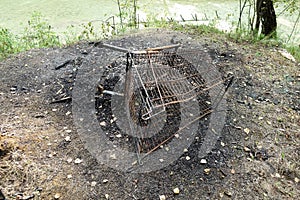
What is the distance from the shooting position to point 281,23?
4.22 metres

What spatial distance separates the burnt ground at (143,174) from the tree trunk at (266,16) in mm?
1047

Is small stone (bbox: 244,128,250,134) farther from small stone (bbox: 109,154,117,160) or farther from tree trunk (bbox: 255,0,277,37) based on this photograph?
tree trunk (bbox: 255,0,277,37)

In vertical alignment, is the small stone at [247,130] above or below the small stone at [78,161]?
above

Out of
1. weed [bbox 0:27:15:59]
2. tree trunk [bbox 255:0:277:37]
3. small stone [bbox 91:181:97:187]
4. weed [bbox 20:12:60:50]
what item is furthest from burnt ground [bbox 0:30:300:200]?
tree trunk [bbox 255:0:277:37]

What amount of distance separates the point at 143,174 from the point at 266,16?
2753 millimetres

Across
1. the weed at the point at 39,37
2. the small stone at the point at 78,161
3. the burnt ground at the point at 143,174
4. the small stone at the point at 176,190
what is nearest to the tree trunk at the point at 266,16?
the burnt ground at the point at 143,174

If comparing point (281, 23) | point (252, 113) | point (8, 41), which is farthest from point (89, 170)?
point (281, 23)

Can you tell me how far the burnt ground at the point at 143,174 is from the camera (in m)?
1.63

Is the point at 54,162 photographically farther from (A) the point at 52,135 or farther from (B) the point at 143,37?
(B) the point at 143,37

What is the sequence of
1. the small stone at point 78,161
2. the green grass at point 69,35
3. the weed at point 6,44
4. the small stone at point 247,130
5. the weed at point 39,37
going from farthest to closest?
1. the weed at point 39,37
2. the green grass at point 69,35
3. the weed at point 6,44
4. the small stone at point 247,130
5. the small stone at point 78,161

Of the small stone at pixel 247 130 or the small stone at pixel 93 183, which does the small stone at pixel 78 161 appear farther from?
the small stone at pixel 247 130

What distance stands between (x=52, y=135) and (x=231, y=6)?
152 inches

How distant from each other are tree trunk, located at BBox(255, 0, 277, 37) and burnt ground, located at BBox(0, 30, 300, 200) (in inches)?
41.2

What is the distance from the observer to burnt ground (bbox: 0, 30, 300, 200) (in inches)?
64.1
